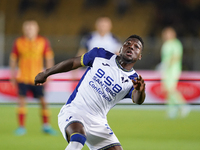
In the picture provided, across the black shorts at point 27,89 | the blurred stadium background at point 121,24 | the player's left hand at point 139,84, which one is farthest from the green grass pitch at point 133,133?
the player's left hand at point 139,84

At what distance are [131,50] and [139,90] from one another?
1.58 ft

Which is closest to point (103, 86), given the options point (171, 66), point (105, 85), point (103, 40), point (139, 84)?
point (105, 85)

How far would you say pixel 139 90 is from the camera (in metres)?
3.52

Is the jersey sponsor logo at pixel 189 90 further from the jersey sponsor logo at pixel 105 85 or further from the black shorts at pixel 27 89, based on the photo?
the jersey sponsor logo at pixel 105 85

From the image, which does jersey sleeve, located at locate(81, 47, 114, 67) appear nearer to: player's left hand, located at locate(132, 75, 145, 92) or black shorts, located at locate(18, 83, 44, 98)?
player's left hand, located at locate(132, 75, 145, 92)

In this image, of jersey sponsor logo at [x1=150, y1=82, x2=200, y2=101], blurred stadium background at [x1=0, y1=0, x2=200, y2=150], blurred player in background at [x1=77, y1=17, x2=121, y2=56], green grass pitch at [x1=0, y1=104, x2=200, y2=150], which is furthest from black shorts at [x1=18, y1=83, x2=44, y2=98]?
jersey sponsor logo at [x1=150, y1=82, x2=200, y2=101]

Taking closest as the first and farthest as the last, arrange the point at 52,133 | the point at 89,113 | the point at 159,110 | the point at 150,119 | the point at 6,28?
the point at 89,113, the point at 52,133, the point at 150,119, the point at 159,110, the point at 6,28

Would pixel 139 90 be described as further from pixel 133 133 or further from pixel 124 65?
pixel 133 133

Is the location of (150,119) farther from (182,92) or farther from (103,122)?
(103,122)

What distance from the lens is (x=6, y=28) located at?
18.5 m

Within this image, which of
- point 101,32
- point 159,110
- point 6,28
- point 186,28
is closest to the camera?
point 101,32

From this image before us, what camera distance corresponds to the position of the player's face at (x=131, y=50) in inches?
149

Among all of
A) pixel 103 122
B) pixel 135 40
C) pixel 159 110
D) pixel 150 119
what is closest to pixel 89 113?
pixel 103 122

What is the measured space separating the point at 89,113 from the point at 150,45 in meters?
9.85
